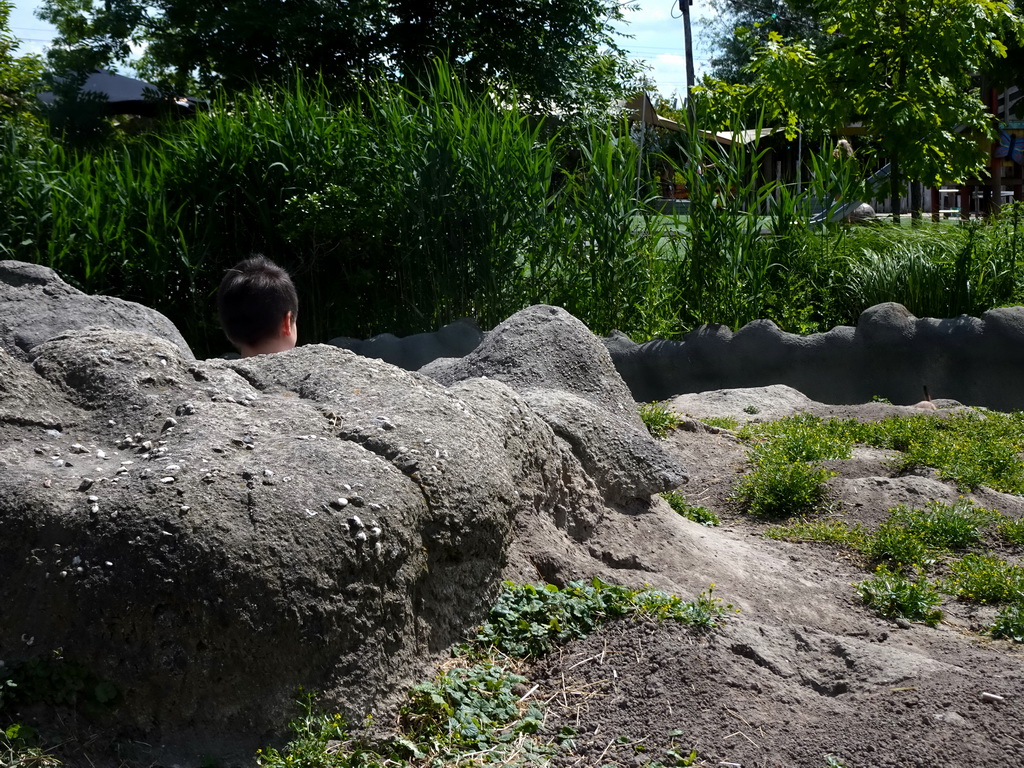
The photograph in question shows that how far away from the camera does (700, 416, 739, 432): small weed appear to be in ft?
19.3

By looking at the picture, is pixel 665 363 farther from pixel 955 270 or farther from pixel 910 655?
pixel 910 655

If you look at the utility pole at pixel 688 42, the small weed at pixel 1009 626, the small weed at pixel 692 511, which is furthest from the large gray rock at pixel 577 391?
the utility pole at pixel 688 42

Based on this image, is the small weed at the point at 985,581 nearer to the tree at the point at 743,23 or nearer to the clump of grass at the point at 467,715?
the clump of grass at the point at 467,715

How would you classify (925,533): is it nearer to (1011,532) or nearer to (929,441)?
(1011,532)

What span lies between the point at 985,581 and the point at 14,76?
49.9ft

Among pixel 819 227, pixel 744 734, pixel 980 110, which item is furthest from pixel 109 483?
pixel 980 110

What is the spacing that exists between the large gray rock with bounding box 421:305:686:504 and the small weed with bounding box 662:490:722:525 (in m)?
0.38

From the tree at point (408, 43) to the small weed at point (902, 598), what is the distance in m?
10.9

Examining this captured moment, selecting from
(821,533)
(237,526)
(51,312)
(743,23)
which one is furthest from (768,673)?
(743,23)

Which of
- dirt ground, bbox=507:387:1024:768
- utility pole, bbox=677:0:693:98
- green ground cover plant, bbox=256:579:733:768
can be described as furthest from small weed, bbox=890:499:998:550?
utility pole, bbox=677:0:693:98

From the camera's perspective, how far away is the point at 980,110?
10.6 meters

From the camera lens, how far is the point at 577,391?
14.1 feet

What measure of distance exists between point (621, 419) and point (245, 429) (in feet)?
6.38

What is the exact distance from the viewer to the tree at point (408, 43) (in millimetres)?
13156
